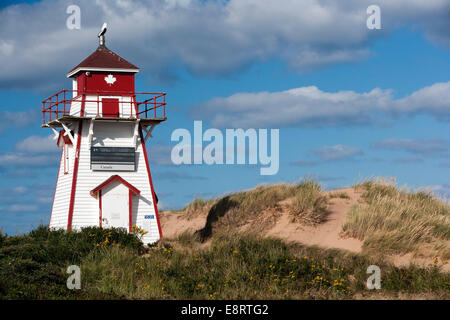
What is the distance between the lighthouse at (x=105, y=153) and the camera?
29.8 m

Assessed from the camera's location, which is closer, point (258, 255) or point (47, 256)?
point (258, 255)

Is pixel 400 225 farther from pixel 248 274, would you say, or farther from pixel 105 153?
pixel 105 153

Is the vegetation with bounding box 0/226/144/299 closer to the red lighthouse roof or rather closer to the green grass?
the green grass

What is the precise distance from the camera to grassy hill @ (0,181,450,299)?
20172mm

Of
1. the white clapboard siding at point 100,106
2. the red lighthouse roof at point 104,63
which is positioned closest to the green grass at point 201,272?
the white clapboard siding at point 100,106

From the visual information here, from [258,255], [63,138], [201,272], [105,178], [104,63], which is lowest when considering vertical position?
[201,272]

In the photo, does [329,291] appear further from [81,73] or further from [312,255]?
[81,73]

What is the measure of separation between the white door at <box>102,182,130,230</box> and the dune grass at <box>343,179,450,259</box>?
10.5 m

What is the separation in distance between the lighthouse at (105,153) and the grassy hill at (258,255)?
140cm

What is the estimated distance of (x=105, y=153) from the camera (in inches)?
1196

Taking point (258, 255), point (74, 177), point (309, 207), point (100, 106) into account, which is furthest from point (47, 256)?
point (309, 207)

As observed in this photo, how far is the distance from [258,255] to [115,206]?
9287 mm

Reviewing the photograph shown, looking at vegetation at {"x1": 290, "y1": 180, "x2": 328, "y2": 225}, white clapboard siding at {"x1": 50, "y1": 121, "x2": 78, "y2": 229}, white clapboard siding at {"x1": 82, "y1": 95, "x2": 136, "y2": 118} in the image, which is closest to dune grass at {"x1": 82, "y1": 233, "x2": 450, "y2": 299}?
vegetation at {"x1": 290, "y1": 180, "x2": 328, "y2": 225}
